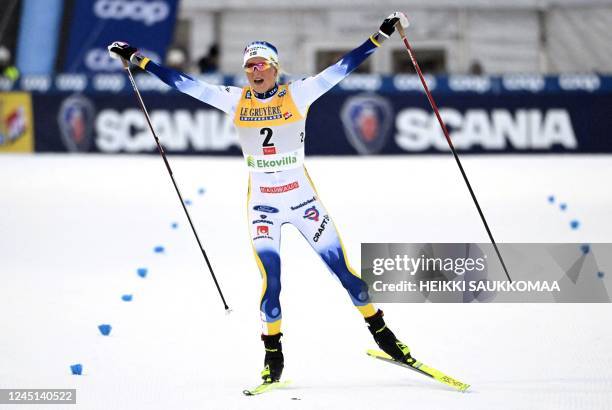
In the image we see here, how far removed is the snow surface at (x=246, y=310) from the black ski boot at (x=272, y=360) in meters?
0.15

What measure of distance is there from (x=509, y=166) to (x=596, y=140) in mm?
2426

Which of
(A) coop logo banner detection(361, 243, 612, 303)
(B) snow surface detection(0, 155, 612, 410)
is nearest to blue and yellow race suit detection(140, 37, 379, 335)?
(B) snow surface detection(0, 155, 612, 410)

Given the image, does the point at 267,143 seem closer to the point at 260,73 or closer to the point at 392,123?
the point at 260,73

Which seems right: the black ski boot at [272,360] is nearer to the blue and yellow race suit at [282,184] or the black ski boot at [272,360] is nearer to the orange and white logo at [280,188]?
the blue and yellow race suit at [282,184]

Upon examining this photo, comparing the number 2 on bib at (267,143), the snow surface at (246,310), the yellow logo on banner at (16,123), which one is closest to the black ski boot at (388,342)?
the snow surface at (246,310)

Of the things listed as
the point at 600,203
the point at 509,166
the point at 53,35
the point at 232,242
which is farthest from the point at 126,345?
the point at 53,35

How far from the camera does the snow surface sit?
593 cm

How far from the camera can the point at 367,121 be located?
1856cm

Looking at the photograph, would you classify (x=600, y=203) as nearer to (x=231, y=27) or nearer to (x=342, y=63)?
(x=342, y=63)

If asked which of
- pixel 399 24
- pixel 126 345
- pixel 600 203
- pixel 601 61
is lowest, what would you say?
pixel 126 345

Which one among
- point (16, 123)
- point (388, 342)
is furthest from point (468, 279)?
point (16, 123)

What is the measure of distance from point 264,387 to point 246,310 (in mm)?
2101

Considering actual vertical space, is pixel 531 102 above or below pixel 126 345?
above

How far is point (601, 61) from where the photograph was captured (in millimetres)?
23578
